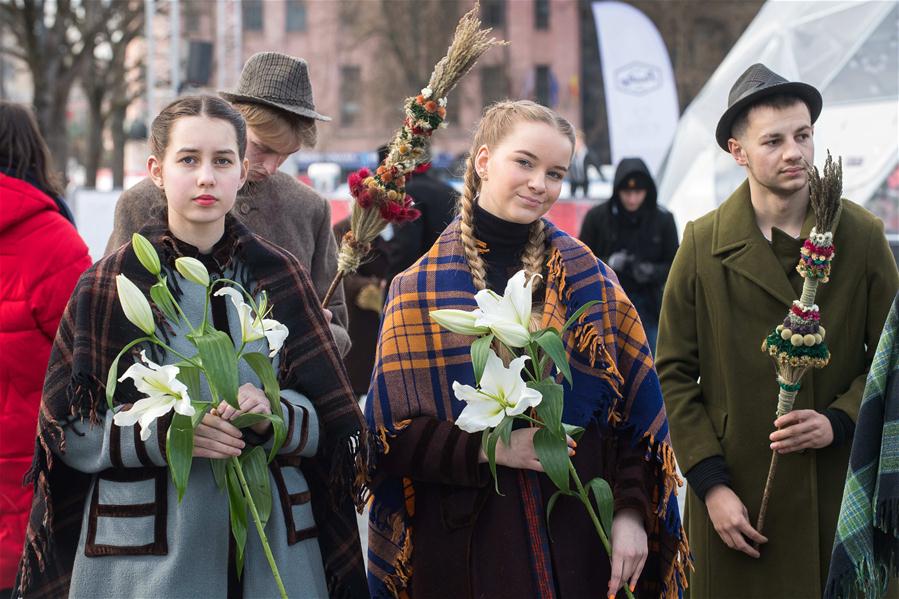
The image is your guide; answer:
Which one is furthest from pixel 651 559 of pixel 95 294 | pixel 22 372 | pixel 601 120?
pixel 601 120

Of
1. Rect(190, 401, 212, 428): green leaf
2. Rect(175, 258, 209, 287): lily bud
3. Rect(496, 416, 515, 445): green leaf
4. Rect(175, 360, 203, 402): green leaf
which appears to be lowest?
Rect(496, 416, 515, 445): green leaf

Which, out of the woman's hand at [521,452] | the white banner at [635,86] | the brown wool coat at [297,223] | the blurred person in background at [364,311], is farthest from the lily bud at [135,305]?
the white banner at [635,86]

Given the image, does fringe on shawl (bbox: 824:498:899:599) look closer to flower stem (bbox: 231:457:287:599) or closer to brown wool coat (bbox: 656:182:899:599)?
brown wool coat (bbox: 656:182:899:599)

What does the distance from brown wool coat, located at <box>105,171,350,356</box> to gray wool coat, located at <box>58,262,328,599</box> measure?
3.55 ft

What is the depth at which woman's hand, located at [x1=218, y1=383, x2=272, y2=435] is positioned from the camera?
9.21 feet

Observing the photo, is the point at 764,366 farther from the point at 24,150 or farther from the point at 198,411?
the point at 24,150

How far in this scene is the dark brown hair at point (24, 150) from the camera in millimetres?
4691

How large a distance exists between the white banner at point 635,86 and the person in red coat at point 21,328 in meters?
13.9

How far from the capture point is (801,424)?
3672 mm

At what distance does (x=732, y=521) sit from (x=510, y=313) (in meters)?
1.46

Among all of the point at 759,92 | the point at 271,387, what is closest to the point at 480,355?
the point at 271,387

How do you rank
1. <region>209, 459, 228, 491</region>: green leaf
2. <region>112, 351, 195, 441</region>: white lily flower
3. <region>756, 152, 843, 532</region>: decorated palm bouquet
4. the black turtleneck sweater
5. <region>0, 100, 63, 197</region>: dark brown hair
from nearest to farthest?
<region>112, 351, 195, 441</region>: white lily flower, <region>209, 459, 228, 491</region>: green leaf, the black turtleneck sweater, <region>756, 152, 843, 532</region>: decorated palm bouquet, <region>0, 100, 63, 197</region>: dark brown hair

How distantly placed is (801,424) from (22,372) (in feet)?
8.84

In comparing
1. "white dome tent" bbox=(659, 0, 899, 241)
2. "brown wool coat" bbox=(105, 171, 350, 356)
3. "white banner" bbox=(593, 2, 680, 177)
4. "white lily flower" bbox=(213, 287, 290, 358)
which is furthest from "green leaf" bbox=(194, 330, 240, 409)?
"white banner" bbox=(593, 2, 680, 177)
